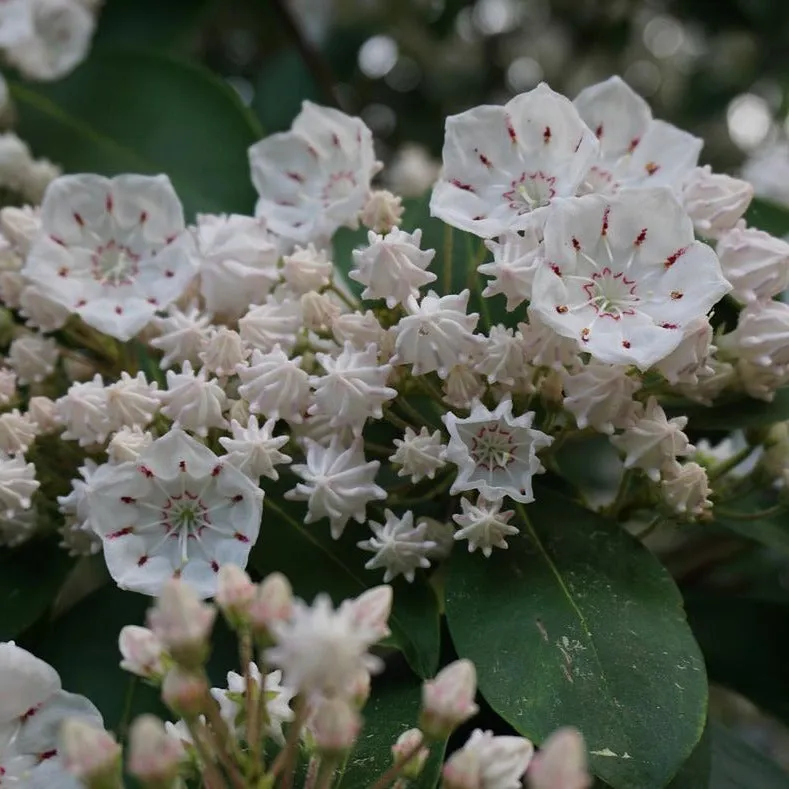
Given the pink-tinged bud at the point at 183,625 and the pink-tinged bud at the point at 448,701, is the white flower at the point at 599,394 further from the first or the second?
the pink-tinged bud at the point at 183,625

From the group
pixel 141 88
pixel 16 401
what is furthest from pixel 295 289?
pixel 141 88

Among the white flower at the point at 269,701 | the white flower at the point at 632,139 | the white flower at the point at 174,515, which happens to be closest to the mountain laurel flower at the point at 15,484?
the white flower at the point at 174,515

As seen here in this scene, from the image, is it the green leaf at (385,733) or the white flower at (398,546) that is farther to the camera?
the white flower at (398,546)

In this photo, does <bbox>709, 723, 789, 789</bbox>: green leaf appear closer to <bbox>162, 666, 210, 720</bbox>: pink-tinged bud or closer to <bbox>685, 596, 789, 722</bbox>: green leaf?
<bbox>685, 596, 789, 722</bbox>: green leaf

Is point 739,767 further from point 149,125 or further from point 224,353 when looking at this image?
point 149,125

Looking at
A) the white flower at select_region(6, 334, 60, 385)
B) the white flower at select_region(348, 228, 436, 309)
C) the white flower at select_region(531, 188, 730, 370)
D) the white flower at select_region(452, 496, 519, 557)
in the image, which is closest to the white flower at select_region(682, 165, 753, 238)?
the white flower at select_region(531, 188, 730, 370)

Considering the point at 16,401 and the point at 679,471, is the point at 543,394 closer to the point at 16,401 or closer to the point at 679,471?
the point at 679,471

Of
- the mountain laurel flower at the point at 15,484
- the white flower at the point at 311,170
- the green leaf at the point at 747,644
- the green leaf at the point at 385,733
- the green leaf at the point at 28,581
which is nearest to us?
the green leaf at the point at 385,733
